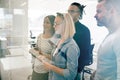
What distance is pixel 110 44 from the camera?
3.89ft

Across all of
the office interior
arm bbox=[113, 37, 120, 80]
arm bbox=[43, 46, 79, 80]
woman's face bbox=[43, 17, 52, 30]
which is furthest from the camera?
the office interior

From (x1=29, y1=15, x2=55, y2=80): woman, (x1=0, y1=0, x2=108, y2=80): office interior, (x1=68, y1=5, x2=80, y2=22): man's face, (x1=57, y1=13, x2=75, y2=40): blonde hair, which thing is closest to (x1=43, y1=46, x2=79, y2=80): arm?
(x1=57, y1=13, x2=75, y2=40): blonde hair

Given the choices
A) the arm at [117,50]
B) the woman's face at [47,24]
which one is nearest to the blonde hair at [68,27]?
the woman's face at [47,24]

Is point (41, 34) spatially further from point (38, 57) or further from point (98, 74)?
point (98, 74)

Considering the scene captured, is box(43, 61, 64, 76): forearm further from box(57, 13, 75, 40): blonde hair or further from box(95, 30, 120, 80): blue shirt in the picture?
box(95, 30, 120, 80): blue shirt

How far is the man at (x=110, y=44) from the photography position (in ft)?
3.82

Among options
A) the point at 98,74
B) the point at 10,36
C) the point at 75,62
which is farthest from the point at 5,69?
the point at 98,74

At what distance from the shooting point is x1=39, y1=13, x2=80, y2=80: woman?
162 cm

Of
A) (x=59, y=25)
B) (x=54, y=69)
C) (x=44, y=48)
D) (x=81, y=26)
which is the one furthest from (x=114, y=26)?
(x=44, y=48)

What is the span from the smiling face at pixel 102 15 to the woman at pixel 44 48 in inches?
29.7

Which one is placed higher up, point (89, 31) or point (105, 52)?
point (89, 31)

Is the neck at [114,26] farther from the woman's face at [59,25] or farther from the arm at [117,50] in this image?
the woman's face at [59,25]

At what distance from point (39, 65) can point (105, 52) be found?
1226mm

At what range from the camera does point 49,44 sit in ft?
6.93
